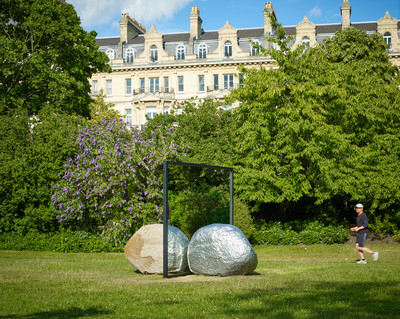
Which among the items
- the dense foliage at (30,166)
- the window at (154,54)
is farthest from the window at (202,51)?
the dense foliage at (30,166)

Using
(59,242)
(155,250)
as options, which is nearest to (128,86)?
(59,242)

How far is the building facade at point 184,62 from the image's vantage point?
212 feet

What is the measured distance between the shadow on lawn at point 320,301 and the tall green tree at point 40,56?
75.4 feet

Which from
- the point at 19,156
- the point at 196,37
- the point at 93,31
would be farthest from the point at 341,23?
the point at 19,156

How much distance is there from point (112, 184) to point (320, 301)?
55.6 feet

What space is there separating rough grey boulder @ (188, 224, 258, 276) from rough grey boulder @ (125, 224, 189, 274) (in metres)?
0.67

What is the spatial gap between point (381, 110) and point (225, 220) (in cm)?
1447

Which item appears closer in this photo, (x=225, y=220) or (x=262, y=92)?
(x=225, y=220)

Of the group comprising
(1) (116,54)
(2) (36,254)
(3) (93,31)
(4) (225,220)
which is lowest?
(2) (36,254)

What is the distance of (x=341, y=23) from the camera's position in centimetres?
6500

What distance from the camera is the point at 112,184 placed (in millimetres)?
25234

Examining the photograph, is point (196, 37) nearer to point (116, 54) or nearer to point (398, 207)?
point (116, 54)

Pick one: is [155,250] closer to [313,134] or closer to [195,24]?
[313,134]

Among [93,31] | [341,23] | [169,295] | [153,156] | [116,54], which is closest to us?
[169,295]
